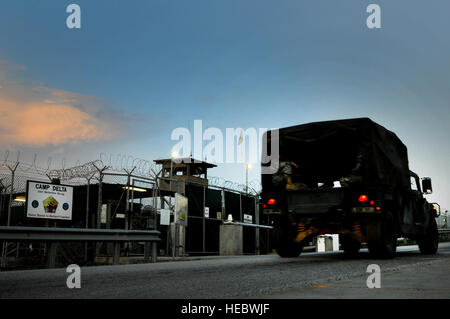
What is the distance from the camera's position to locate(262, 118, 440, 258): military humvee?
37.2 ft

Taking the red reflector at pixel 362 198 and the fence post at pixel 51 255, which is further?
the red reflector at pixel 362 198

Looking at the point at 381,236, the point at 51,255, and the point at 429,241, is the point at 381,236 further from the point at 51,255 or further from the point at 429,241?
the point at 51,255

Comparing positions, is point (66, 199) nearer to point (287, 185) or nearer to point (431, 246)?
point (287, 185)

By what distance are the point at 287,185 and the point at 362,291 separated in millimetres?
7666

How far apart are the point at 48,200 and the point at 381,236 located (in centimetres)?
985

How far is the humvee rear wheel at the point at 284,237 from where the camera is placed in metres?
12.8

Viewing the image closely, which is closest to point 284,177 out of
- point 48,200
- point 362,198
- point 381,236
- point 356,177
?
point 356,177

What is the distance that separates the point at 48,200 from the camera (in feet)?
47.6

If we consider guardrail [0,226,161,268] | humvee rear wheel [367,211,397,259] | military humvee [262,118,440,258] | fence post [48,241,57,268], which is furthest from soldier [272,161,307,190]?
fence post [48,241,57,268]

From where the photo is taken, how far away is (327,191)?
11711 mm

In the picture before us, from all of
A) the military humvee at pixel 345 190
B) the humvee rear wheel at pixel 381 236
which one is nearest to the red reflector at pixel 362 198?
the military humvee at pixel 345 190

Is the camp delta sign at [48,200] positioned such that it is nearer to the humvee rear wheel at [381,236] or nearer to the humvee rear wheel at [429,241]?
the humvee rear wheel at [381,236]
